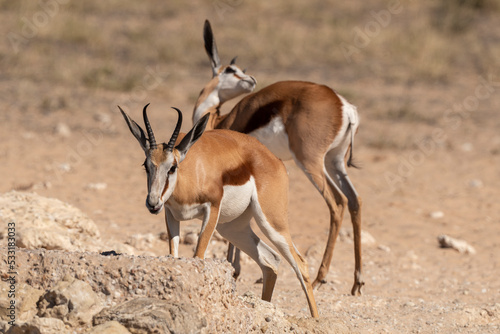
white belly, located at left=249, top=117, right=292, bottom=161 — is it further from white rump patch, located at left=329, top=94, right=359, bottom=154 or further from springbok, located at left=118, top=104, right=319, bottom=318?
springbok, located at left=118, top=104, right=319, bottom=318

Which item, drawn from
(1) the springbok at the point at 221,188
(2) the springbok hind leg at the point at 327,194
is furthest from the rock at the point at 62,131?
(1) the springbok at the point at 221,188

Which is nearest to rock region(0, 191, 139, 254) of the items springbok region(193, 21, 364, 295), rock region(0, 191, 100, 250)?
rock region(0, 191, 100, 250)

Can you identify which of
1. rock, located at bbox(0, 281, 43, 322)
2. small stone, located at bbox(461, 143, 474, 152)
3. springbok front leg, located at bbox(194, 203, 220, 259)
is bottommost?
small stone, located at bbox(461, 143, 474, 152)

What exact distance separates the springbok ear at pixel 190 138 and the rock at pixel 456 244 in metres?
4.89

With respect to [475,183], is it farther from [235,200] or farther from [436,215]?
[235,200]

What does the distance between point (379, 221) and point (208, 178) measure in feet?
16.5

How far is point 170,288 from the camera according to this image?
4371mm

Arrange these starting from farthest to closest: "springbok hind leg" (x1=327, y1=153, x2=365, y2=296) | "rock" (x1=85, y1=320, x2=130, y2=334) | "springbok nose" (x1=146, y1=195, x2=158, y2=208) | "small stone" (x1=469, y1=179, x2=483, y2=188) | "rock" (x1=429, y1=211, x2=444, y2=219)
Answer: "small stone" (x1=469, y1=179, x2=483, y2=188) < "rock" (x1=429, y1=211, x2=444, y2=219) < "springbok hind leg" (x1=327, y1=153, x2=365, y2=296) < "springbok nose" (x1=146, y1=195, x2=158, y2=208) < "rock" (x1=85, y1=320, x2=130, y2=334)

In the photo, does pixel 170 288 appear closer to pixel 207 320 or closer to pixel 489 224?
pixel 207 320

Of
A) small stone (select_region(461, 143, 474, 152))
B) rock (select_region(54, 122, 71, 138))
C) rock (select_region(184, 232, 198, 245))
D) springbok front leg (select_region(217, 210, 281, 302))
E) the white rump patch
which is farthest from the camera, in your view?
small stone (select_region(461, 143, 474, 152))

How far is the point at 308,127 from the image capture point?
7.53m

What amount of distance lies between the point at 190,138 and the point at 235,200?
0.58 m

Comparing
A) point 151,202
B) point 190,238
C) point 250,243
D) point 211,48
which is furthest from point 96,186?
point 151,202

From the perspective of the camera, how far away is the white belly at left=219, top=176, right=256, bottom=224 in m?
5.17
